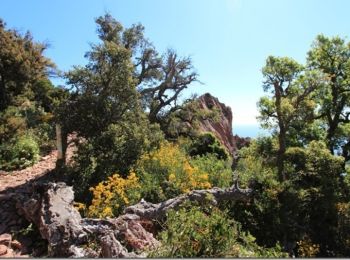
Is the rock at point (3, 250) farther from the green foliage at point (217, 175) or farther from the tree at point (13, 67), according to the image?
the tree at point (13, 67)

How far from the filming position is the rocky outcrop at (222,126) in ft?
65.9

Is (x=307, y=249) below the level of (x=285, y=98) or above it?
below

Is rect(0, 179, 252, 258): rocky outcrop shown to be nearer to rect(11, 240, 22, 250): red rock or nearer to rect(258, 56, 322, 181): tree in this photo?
rect(11, 240, 22, 250): red rock

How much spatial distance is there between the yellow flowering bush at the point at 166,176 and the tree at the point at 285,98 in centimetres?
180

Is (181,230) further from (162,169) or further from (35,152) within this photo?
(35,152)

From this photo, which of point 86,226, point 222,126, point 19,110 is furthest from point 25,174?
point 222,126

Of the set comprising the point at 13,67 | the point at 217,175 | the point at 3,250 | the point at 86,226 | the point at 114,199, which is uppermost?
the point at 13,67

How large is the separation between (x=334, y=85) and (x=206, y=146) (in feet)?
17.1

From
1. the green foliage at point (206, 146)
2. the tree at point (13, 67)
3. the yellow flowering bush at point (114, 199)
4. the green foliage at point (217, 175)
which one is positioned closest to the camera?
the yellow flowering bush at point (114, 199)

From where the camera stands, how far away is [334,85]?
44.2ft

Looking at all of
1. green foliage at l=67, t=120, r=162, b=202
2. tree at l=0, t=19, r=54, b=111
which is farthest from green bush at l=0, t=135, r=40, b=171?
green foliage at l=67, t=120, r=162, b=202

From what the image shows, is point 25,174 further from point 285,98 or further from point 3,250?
A: point 285,98

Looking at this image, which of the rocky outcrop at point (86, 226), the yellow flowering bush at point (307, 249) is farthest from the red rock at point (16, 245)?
the yellow flowering bush at point (307, 249)

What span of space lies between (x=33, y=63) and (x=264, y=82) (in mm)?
8402
